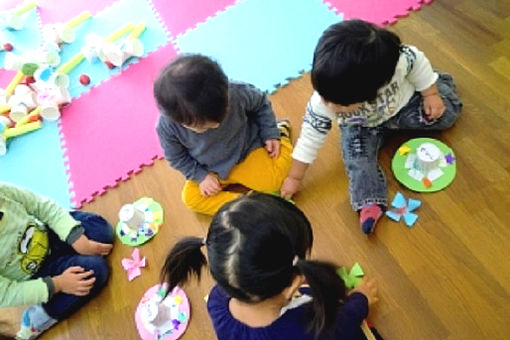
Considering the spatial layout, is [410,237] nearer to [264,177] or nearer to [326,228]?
[326,228]

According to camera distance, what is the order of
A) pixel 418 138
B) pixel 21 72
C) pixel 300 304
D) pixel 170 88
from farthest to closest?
pixel 21 72
pixel 418 138
pixel 170 88
pixel 300 304

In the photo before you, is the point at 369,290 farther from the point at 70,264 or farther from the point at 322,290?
the point at 70,264

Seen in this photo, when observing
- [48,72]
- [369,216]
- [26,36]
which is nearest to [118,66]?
[48,72]

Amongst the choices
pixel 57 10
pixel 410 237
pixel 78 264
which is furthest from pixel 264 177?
pixel 57 10

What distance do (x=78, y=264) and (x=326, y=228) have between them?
0.62 m

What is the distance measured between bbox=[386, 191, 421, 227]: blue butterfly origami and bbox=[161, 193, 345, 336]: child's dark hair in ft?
1.52

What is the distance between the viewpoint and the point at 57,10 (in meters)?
1.93

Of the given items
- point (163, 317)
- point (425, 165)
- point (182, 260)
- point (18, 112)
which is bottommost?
point (163, 317)

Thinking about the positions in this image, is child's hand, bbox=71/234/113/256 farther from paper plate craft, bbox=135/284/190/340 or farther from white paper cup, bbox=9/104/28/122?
white paper cup, bbox=9/104/28/122

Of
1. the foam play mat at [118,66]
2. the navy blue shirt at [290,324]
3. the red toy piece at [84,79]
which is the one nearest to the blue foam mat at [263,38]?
the foam play mat at [118,66]

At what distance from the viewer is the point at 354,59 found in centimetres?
88

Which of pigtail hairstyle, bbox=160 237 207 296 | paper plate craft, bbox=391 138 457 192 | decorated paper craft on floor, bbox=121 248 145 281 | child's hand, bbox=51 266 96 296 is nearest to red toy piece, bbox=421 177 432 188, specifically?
paper plate craft, bbox=391 138 457 192

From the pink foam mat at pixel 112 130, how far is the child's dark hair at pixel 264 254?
794 mm

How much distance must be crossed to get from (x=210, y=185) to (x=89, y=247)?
35 centimetres
